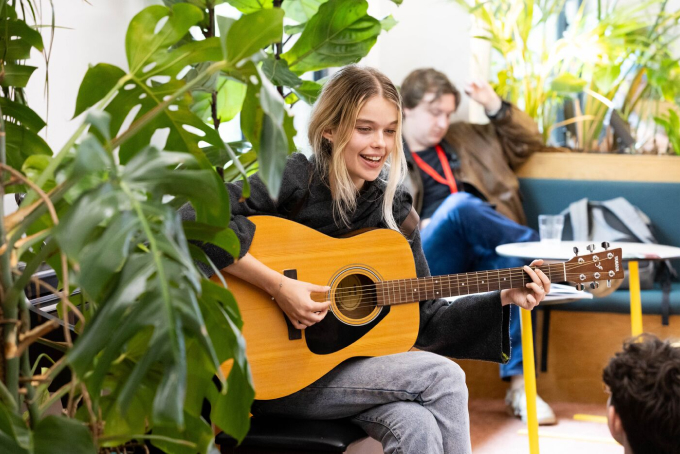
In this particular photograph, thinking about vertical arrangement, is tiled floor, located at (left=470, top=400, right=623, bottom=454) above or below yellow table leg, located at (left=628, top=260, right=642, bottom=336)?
below

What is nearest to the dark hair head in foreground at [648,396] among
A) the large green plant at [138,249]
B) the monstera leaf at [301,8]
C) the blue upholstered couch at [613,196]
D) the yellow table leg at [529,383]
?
the large green plant at [138,249]

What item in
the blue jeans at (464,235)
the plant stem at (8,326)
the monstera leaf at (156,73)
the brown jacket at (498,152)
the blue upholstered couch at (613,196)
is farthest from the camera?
the brown jacket at (498,152)

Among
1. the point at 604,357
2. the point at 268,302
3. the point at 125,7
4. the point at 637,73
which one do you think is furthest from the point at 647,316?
the point at 125,7

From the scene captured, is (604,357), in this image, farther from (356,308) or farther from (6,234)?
(6,234)

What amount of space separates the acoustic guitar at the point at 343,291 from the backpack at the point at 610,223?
1820 millimetres

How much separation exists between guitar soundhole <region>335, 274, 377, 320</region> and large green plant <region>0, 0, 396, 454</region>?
76 centimetres

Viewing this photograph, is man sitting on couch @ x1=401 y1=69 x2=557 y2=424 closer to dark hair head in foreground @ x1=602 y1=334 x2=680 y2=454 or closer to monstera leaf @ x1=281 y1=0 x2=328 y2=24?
monstera leaf @ x1=281 y1=0 x2=328 y2=24

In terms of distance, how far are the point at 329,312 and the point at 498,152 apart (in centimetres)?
226

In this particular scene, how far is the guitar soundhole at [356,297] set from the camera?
1795 millimetres

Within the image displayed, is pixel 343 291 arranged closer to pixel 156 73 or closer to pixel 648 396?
pixel 648 396

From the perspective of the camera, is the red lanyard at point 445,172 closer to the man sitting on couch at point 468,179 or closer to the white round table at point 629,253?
the man sitting on couch at point 468,179

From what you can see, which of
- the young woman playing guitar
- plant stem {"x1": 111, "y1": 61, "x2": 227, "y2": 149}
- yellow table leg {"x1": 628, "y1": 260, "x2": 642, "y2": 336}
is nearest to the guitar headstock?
the young woman playing guitar

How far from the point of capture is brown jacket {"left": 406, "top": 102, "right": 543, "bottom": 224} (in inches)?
146

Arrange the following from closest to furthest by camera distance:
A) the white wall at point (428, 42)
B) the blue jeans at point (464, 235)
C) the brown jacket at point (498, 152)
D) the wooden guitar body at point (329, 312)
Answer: the wooden guitar body at point (329, 312) < the blue jeans at point (464, 235) < the brown jacket at point (498, 152) < the white wall at point (428, 42)
